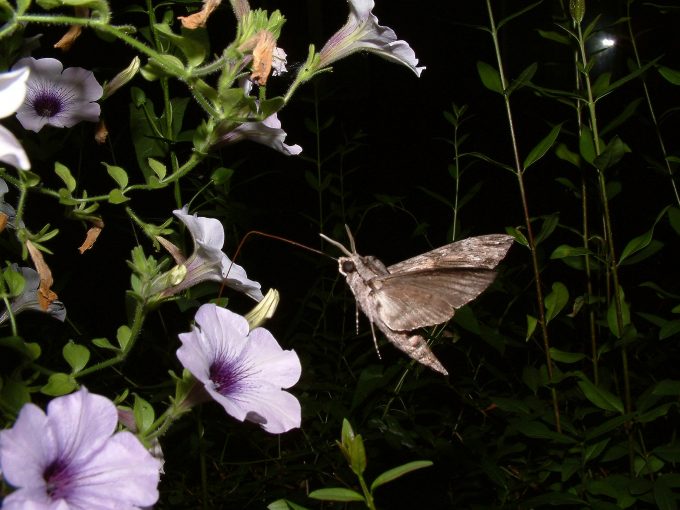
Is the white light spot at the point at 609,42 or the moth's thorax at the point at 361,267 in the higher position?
the white light spot at the point at 609,42

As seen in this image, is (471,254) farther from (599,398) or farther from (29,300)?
(599,398)

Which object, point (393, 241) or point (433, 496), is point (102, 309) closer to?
point (433, 496)

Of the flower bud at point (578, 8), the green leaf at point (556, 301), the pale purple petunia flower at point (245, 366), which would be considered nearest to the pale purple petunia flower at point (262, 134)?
the pale purple petunia flower at point (245, 366)

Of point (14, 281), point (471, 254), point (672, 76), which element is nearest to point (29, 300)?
point (14, 281)

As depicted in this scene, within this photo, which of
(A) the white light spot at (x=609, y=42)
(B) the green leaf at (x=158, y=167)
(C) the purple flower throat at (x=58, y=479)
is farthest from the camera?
(A) the white light spot at (x=609, y=42)

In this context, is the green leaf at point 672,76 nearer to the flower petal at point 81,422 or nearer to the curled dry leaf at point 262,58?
the curled dry leaf at point 262,58
